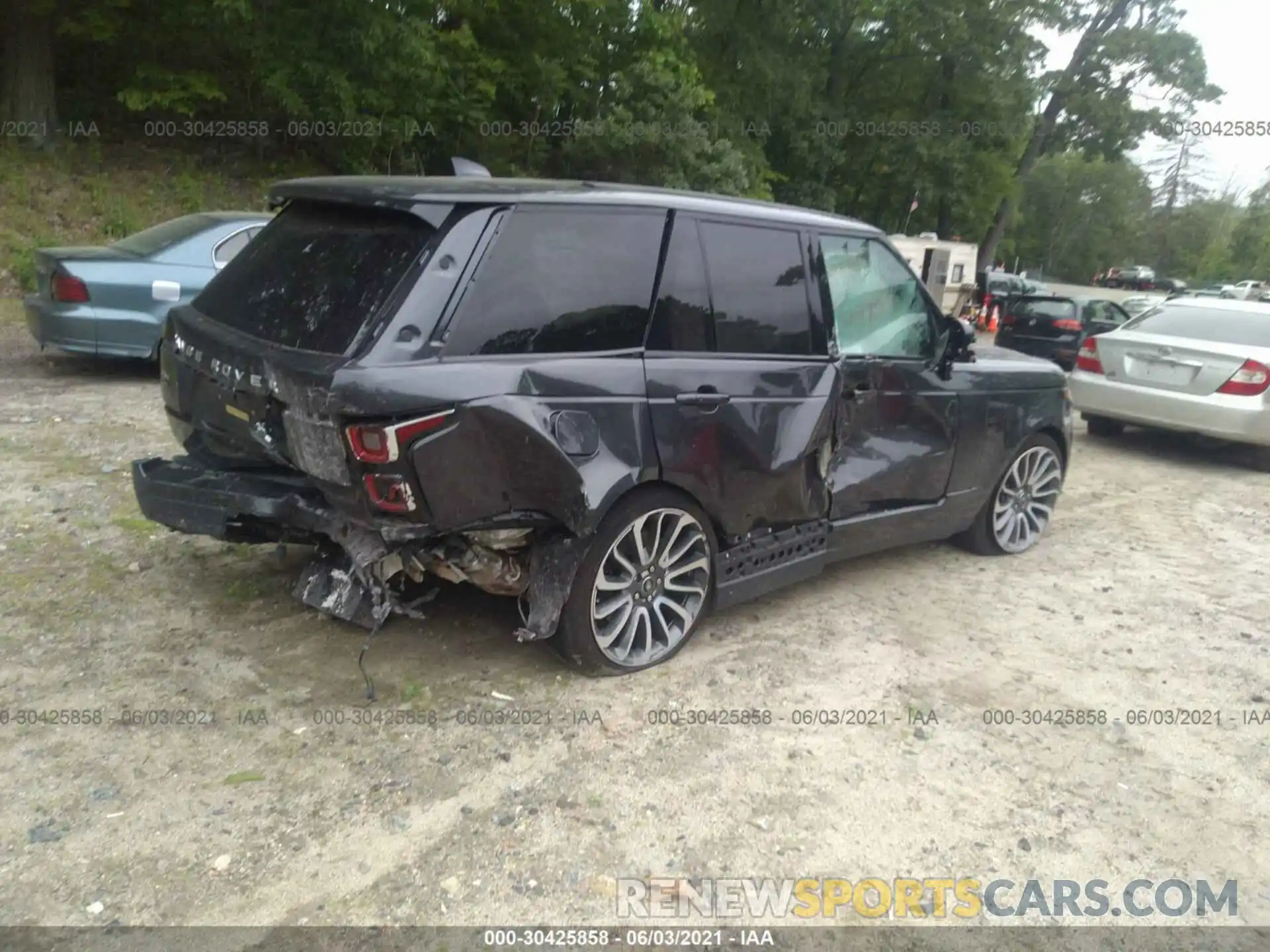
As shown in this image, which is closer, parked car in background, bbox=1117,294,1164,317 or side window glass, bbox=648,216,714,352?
side window glass, bbox=648,216,714,352

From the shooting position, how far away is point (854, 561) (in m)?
5.67

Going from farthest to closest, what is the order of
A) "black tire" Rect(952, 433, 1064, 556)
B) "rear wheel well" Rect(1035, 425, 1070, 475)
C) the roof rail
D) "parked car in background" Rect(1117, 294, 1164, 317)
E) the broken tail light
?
A: "parked car in background" Rect(1117, 294, 1164, 317) → "rear wheel well" Rect(1035, 425, 1070, 475) → "black tire" Rect(952, 433, 1064, 556) → the roof rail → the broken tail light

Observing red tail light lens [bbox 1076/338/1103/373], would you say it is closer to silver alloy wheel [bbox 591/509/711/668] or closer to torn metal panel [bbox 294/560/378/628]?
silver alloy wheel [bbox 591/509/711/668]

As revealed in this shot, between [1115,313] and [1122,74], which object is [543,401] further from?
[1122,74]

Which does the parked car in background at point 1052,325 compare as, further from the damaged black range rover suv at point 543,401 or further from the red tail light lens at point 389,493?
the red tail light lens at point 389,493

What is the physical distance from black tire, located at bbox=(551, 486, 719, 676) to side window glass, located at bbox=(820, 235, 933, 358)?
1.26 meters

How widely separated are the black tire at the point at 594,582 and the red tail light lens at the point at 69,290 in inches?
225

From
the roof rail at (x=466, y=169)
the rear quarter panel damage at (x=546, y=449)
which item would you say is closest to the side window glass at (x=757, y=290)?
the rear quarter panel damage at (x=546, y=449)

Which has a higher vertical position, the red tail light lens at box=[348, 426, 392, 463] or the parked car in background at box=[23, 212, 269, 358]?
the red tail light lens at box=[348, 426, 392, 463]

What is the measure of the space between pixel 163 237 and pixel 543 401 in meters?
6.17

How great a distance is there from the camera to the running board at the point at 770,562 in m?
4.25

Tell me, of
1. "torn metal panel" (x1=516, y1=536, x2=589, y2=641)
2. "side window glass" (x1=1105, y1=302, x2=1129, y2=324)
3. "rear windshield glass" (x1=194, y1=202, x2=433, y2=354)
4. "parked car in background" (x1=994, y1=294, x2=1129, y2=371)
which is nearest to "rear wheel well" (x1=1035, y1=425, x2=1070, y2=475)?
"torn metal panel" (x1=516, y1=536, x2=589, y2=641)

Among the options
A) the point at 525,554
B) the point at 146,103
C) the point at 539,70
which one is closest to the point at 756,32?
the point at 539,70

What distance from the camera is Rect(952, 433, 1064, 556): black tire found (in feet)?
18.7
